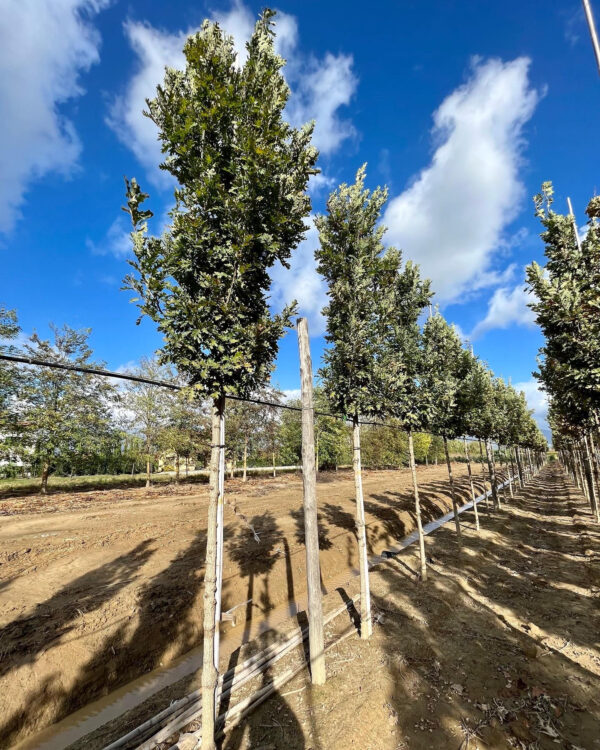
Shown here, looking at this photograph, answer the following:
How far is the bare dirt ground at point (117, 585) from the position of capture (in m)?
6.71

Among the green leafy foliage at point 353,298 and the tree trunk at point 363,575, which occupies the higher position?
the green leafy foliage at point 353,298

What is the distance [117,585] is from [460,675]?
30.5 feet

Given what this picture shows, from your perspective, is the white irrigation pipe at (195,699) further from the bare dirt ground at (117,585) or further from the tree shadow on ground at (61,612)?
the tree shadow on ground at (61,612)

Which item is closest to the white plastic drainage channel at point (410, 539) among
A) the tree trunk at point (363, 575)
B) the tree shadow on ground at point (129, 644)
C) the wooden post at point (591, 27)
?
the tree trunk at point (363, 575)

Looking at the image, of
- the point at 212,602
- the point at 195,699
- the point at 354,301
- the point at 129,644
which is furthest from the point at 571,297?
the point at 129,644

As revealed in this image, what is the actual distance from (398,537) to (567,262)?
48.9ft

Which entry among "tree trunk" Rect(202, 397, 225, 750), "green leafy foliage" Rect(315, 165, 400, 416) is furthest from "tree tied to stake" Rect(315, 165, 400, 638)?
"tree trunk" Rect(202, 397, 225, 750)

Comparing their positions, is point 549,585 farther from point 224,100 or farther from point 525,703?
point 224,100

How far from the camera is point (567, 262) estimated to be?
9930mm

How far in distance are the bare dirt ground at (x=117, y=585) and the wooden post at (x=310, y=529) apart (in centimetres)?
355

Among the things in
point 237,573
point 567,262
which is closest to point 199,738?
point 237,573

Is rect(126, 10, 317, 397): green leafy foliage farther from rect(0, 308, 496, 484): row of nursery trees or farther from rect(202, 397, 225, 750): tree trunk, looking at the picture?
rect(0, 308, 496, 484): row of nursery trees

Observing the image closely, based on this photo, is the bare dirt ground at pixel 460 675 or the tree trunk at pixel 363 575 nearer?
the bare dirt ground at pixel 460 675

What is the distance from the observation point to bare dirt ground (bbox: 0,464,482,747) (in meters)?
6.71
